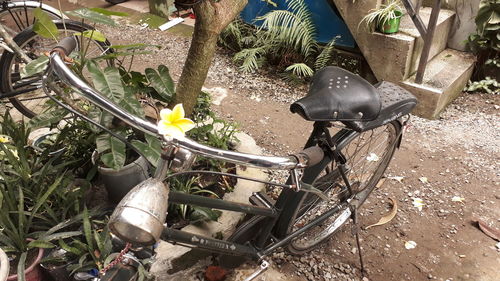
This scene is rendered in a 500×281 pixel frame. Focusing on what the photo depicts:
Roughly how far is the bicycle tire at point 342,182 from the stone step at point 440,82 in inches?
66.2

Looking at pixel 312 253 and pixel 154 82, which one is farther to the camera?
pixel 312 253

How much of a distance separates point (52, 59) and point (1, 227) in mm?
1327

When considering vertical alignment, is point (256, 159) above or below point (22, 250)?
above

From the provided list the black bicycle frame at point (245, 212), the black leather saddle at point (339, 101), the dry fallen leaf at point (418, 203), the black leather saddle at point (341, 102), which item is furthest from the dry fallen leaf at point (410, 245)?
the black leather saddle at point (339, 101)

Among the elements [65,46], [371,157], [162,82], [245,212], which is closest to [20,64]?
[162,82]

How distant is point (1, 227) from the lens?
2355mm

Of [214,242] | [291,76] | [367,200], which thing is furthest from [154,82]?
[291,76]

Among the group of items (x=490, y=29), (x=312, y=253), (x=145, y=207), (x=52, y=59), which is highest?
(x=52, y=59)

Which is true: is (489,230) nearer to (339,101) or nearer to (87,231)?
(339,101)

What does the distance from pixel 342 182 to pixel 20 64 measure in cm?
339

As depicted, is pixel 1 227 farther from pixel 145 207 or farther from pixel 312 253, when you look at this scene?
pixel 312 253

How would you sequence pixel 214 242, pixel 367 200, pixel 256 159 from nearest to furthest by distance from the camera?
pixel 256 159 < pixel 214 242 < pixel 367 200

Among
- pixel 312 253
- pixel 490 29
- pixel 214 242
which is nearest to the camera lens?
pixel 214 242

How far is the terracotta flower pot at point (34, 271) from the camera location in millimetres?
2206
